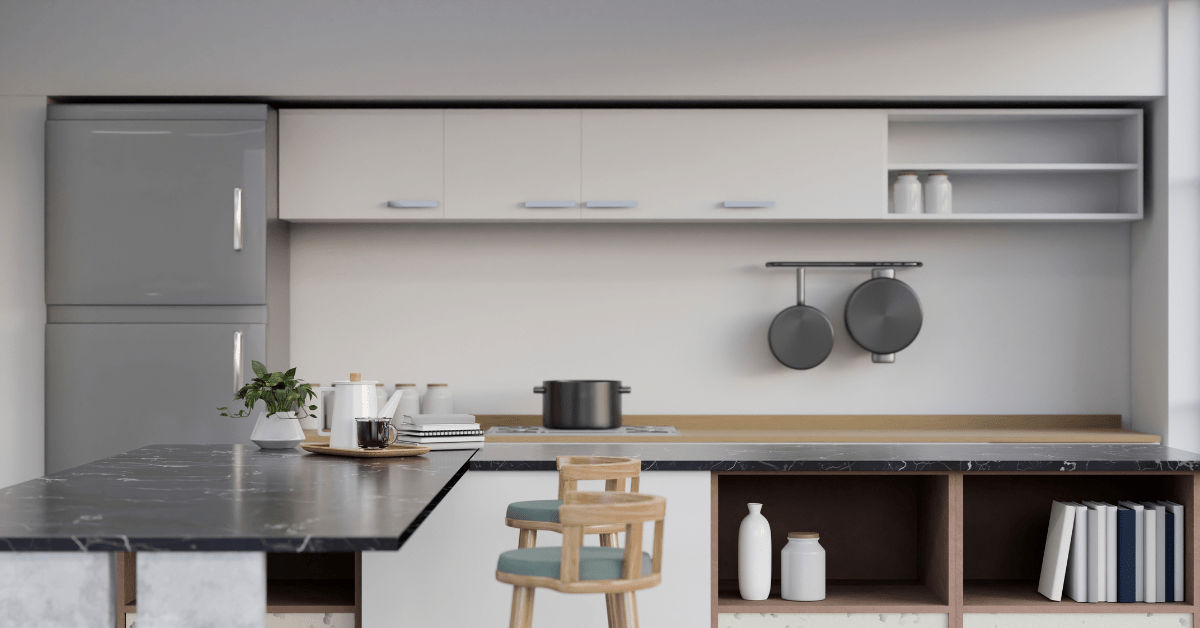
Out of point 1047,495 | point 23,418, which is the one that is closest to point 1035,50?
point 1047,495

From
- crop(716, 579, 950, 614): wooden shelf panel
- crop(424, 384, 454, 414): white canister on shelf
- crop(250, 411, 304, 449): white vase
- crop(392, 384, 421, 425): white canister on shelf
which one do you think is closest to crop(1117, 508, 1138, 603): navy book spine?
crop(716, 579, 950, 614): wooden shelf panel

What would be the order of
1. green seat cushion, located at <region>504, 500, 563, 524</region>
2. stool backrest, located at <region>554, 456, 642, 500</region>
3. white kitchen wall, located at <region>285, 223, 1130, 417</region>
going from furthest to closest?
1. white kitchen wall, located at <region>285, 223, 1130, 417</region>
2. green seat cushion, located at <region>504, 500, 563, 524</region>
3. stool backrest, located at <region>554, 456, 642, 500</region>

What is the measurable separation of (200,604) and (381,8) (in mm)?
2890

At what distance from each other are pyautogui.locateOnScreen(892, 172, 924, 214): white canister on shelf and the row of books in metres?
1.59

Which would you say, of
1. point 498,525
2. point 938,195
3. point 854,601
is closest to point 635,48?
point 938,195

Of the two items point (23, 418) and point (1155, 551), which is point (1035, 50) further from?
point (23, 418)

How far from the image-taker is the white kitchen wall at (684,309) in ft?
14.0

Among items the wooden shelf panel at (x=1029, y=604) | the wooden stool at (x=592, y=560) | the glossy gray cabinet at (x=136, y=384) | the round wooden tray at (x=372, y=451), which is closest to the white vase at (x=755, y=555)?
the wooden shelf panel at (x=1029, y=604)

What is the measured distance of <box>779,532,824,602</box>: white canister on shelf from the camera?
2803mm

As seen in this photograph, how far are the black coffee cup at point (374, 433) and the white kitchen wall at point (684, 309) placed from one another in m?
1.69

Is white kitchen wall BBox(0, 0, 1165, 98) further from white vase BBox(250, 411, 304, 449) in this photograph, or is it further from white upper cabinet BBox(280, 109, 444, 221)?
white vase BBox(250, 411, 304, 449)

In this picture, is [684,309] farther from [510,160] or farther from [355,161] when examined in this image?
[355,161]

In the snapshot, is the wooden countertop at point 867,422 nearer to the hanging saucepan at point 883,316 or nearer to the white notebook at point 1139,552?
the hanging saucepan at point 883,316

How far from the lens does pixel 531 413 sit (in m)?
4.27
